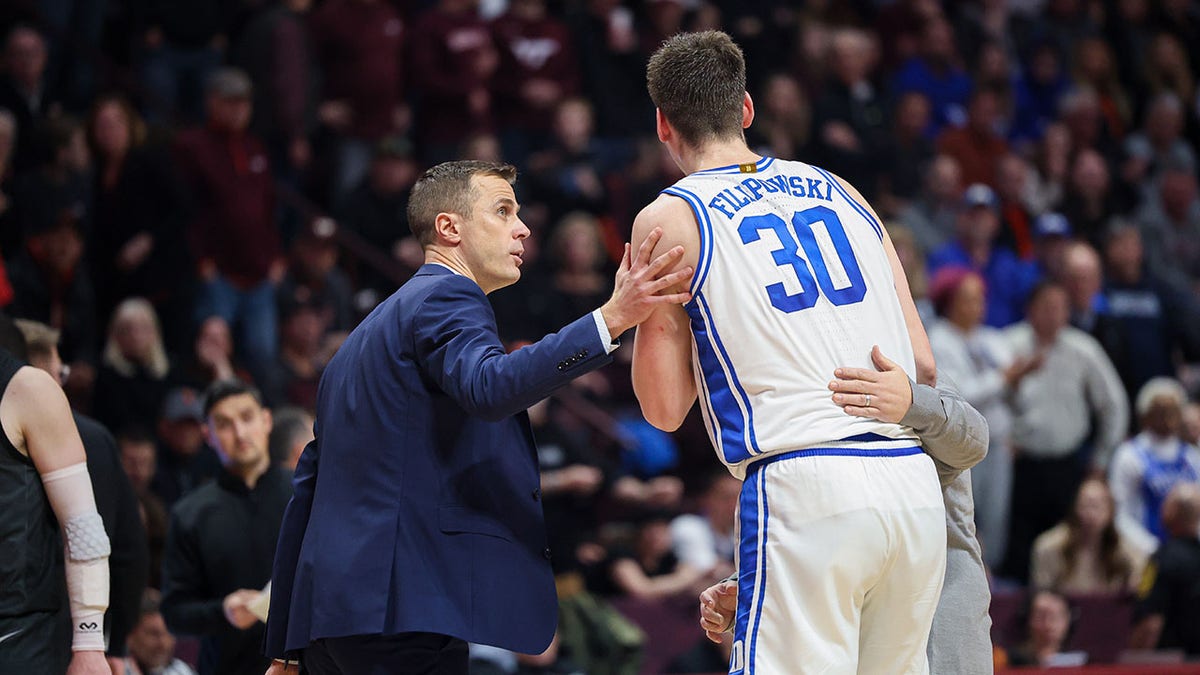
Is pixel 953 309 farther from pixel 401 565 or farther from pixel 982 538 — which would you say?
pixel 401 565

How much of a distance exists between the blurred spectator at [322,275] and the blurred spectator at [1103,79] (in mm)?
8256

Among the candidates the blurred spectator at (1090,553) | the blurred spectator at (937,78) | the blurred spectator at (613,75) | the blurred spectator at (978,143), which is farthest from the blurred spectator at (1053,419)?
the blurred spectator at (613,75)

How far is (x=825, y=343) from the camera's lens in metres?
4.07

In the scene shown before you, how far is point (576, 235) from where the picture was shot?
10984mm

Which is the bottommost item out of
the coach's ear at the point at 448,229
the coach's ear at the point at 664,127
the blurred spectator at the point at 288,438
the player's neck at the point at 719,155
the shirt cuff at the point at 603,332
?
the blurred spectator at the point at 288,438

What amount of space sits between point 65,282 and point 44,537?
17.4ft

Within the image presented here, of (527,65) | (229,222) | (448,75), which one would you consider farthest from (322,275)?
(527,65)

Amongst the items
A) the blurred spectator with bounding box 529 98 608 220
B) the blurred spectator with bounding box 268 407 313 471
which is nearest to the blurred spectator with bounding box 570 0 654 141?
the blurred spectator with bounding box 529 98 608 220

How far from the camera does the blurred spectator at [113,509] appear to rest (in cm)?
557

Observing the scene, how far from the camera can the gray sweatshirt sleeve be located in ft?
13.6

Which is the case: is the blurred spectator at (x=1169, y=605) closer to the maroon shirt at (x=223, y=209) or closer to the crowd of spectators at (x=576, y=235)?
the crowd of spectators at (x=576, y=235)

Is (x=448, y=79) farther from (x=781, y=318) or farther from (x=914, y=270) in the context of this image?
(x=781, y=318)

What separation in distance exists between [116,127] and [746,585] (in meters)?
7.61

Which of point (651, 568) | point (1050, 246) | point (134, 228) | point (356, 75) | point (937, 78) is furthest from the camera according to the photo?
point (937, 78)
